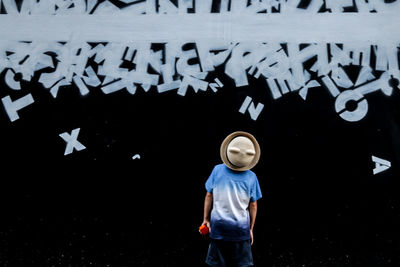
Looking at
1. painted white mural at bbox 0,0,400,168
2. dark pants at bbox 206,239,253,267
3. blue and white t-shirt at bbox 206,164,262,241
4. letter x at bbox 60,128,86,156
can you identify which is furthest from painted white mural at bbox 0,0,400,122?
dark pants at bbox 206,239,253,267

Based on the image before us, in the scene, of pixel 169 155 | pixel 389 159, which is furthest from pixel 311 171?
pixel 169 155

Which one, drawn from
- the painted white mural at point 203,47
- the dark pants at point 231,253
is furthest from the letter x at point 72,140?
the dark pants at point 231,253

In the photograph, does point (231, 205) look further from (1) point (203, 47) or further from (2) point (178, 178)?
(1) point (203, 47)

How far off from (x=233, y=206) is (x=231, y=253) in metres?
0.38

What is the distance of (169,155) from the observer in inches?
157

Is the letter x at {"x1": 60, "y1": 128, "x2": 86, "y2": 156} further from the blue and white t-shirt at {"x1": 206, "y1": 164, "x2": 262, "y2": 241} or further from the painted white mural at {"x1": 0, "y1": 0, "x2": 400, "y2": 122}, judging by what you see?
the blue and white t-shirt at {"x1": 206, "y1": 164, "x2": 262, "y2": 241}

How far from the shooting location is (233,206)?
10.5 ft

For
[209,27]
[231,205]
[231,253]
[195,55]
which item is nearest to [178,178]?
[231,205]

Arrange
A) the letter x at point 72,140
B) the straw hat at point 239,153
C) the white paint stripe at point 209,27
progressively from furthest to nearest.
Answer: the letter x at point 72,140 < the white paint stripe at point 209,27 < the straw hat at point 239,153

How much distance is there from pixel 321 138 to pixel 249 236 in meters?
1.25

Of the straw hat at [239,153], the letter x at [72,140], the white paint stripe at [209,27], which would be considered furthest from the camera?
the letter x at [72,140]

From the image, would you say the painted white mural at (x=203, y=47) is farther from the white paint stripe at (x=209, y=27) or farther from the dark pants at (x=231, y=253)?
the dark pants at (x=231, y=253)

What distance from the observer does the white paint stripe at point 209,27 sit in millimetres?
3844

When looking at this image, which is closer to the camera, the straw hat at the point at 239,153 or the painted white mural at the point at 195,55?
the straw hat at the point at 239,153
